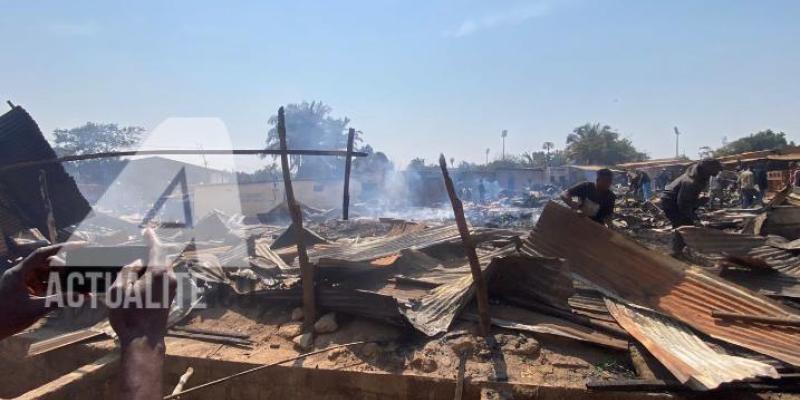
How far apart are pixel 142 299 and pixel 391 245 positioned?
5145mm

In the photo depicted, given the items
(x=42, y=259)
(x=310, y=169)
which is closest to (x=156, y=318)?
(x=42, y=259)

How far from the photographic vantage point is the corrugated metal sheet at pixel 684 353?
2.80 m

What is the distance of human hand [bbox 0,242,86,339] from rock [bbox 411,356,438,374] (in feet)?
9.01

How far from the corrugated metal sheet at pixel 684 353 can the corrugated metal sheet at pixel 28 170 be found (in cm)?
827

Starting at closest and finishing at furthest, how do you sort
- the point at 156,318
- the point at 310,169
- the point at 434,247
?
1. the point at 156,318
2. the point at 434,247
3. the point at 310,169

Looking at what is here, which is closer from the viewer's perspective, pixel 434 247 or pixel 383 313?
pixel 383 313

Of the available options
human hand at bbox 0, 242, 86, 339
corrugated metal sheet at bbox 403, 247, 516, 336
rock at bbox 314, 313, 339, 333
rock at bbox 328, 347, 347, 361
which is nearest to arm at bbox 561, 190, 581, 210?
corrugated metal sheet at bbox 403, 247, 516, 336

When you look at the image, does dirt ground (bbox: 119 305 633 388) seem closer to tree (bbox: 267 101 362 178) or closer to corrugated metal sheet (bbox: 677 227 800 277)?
corrugated metal sheet (bbox: 677 227 800 277)

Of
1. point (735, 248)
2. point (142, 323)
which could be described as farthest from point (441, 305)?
point (735, 248)

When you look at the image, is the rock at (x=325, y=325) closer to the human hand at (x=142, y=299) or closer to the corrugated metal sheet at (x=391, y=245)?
the corrugated metal sheet at (x=391, y=245)

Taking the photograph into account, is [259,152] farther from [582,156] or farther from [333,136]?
[582,156]

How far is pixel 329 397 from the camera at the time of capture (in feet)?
12.1

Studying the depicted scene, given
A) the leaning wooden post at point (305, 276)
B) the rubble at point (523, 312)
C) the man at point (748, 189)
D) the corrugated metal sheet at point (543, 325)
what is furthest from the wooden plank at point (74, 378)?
the man at point (748, 189)

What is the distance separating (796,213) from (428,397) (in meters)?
7.00
